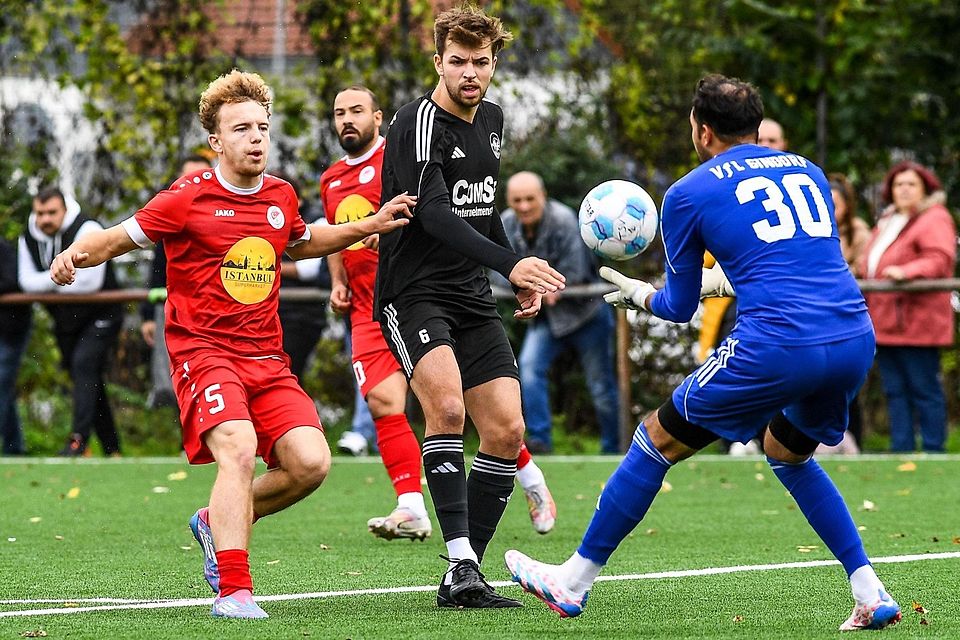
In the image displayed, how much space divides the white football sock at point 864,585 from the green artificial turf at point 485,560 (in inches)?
5.3

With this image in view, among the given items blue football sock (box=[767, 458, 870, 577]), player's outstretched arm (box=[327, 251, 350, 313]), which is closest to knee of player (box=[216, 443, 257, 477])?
blue football sock (box=[767, 458, 870, 577])

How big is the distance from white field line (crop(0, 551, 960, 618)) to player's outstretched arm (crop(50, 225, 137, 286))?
113 centimetres

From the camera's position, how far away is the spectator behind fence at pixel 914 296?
11898 millimetres

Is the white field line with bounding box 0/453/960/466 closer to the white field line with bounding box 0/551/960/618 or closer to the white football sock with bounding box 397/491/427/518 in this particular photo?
the white football sock with bounding box 397/491/427/518

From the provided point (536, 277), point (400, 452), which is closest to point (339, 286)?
point (400, 452)

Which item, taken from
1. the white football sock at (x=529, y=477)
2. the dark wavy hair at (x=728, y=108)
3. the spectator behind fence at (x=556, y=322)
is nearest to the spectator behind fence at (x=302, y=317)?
the spectator behind fence at (x=556, y=322)

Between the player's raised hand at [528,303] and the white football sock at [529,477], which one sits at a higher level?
the player's raised hand at [528,303]

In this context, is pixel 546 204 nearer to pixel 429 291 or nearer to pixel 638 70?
pixel 638 70

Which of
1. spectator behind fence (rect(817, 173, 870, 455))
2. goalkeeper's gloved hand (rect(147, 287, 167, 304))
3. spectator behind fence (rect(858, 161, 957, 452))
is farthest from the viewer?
goalkeeper's gloved hand (rect(147, 287, 167, 304))

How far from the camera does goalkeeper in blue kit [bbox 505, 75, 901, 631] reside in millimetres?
5059

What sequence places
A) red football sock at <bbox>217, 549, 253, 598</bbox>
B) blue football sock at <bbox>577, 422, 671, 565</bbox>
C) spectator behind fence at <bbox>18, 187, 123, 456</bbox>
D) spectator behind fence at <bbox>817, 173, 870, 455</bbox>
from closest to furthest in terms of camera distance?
1. blue football sock at <bbox>577, 422, 671, 565</bbox>
2. red football sock at <bbox>217, 549, 253, 598</bbox>
3. spectator behind fence at <bbox>817, 173, 870, 455</bbox>
4. spectator behind fence at <bbox>18, 187, 123, 456</bbox>

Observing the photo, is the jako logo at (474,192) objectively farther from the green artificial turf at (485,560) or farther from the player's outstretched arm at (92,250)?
the green artificial turf at (485,560)

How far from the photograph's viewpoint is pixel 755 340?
16.6 ft

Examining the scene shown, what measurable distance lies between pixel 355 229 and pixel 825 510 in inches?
80.6
